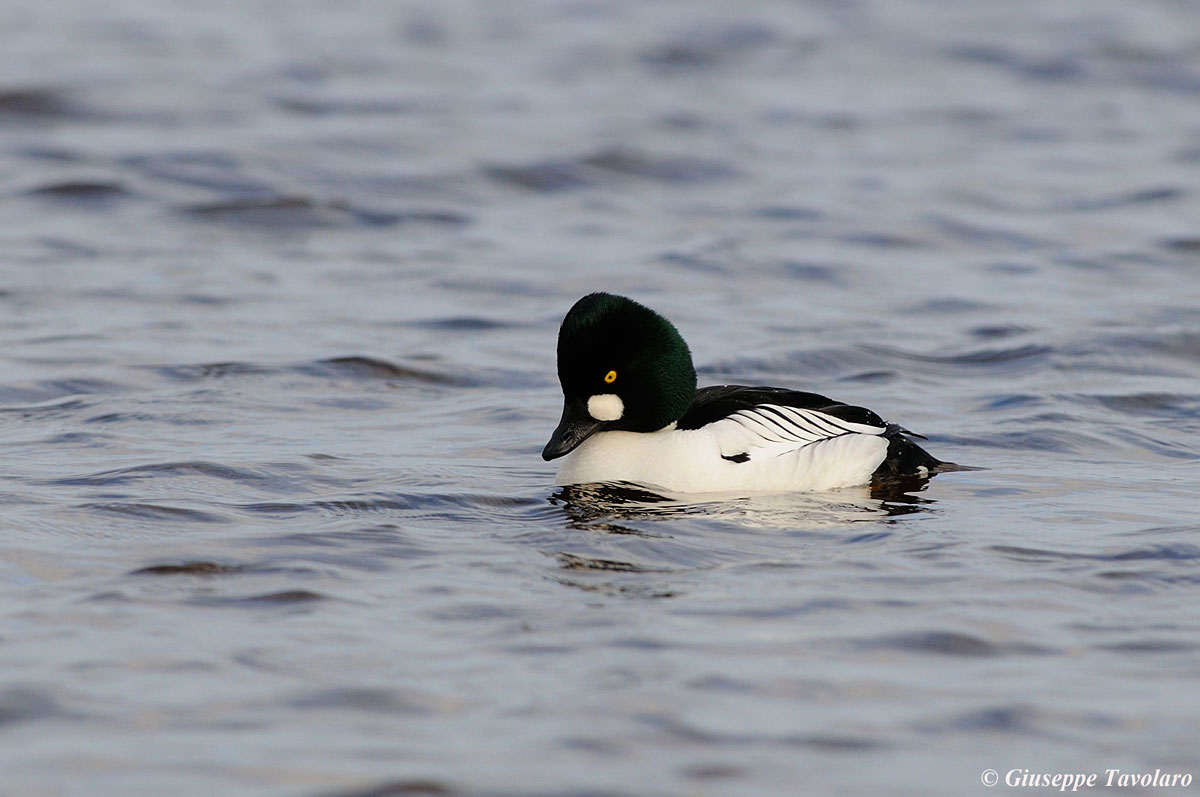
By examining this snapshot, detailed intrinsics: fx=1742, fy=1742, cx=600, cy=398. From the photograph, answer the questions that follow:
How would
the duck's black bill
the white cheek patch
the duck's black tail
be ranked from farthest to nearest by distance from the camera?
the duck's black tail → the white cheek patch → the duck's black bill

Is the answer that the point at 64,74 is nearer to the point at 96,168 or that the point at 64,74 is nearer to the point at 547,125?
the point at 96,168

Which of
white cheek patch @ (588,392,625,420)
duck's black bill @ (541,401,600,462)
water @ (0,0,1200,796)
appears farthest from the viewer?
white cheek patch @ (588,392,625,420)

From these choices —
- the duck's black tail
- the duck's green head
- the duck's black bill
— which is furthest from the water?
the duck's green head

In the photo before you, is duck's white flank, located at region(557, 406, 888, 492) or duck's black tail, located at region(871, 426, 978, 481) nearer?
duck's white flank, located at region(557, 406, 888, 492)

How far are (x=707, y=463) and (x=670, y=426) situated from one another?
339mm

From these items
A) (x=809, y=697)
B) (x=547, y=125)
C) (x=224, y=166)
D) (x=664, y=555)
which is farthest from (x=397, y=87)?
(x=809, y=697)

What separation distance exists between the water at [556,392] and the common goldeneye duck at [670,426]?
0.56ft

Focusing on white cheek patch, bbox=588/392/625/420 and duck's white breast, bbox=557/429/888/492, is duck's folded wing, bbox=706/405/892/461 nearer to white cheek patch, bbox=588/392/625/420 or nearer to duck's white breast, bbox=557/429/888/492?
duck's white breast, bbox=557/429/888/492

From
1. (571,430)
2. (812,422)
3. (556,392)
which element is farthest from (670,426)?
(556,392)

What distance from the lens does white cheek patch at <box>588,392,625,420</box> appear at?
7316 millimetres

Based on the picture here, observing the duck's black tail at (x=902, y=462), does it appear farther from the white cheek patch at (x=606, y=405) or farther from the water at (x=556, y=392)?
the white cheek patch at (x=606, y=405)

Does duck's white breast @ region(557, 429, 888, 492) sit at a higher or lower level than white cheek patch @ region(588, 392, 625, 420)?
lower

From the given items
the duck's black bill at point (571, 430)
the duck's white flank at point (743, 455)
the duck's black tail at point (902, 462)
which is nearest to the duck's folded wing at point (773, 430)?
the duck's white flank at point (743, 455)

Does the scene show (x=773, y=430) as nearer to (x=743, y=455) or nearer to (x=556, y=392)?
(x=743, y=455)
